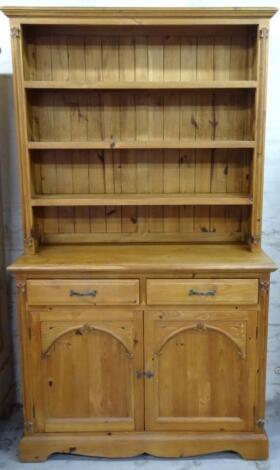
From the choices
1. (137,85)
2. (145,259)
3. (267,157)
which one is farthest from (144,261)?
(267,157)

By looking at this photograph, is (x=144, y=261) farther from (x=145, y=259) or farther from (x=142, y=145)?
(x=142, y=145)

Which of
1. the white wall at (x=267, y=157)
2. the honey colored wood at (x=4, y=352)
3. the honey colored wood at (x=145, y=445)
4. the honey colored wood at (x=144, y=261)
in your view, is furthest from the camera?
the honey colored wood at (x=4, y=352)

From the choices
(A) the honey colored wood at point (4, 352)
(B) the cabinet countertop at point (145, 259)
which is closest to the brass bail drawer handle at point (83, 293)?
(B) the cabinet countertop at point (145, 259)

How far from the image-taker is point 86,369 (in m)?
2.07

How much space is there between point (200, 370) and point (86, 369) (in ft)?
1.79

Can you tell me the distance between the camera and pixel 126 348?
2.04m

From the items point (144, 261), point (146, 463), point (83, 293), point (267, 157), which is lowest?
point (146, 463)

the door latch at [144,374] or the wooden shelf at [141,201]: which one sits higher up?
the wooden shelf at [141,201]

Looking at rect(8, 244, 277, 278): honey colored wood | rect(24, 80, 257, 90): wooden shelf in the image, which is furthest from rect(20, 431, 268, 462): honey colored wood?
rect(24, 80, 257, 90): wooden shelf

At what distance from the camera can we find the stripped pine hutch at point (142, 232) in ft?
6.54

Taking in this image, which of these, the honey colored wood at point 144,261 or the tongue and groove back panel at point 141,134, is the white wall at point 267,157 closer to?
the tongue and groove back panel at point 141,134

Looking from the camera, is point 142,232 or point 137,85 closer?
point 137,85

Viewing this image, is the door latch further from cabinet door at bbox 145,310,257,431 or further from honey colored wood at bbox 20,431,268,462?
honey colored wood at bbox 20,431,268,462

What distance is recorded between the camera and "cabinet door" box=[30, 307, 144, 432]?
2.03 m
